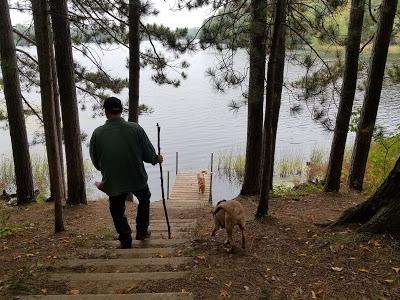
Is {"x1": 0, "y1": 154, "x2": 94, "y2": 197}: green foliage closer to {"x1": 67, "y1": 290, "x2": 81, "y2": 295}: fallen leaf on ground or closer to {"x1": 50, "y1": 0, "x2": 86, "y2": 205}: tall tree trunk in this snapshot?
{"x1": 50, "y1": 0, "x2": 86, "y2": 205}: tall tree trunk

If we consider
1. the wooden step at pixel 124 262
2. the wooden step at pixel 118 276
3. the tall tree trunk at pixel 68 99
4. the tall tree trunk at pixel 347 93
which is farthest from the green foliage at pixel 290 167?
the wooden step at pixel 118 276

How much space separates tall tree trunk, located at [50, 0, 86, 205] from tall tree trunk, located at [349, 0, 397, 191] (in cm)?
584

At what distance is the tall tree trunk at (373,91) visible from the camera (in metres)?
8.52

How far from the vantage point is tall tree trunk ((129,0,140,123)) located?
8711mm

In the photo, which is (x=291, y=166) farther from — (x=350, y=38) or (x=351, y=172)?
(x=350, y=38)

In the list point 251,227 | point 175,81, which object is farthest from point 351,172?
point 251,227

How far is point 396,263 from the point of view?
3623mm

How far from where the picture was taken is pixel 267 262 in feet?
12.7

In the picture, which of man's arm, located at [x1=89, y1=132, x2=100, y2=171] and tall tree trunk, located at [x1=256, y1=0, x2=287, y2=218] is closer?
man's arm, located at [x1=89, y1=132, x2=100, y2=171]

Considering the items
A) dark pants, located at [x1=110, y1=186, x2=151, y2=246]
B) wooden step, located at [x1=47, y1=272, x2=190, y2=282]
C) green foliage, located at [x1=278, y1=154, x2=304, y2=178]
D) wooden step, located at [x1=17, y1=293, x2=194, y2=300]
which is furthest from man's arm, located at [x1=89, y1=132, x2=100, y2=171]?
green foliage, located at [x1=278, y1=154, x2=304, y2=178]

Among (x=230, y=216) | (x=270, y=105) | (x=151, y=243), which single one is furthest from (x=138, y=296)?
(x=270, y=105)

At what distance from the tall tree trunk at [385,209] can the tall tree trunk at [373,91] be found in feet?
14.3

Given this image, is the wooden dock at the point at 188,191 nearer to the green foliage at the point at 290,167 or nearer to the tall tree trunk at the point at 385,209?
the green foliage at the point at 290,167

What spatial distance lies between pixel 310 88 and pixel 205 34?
7.65 ft
